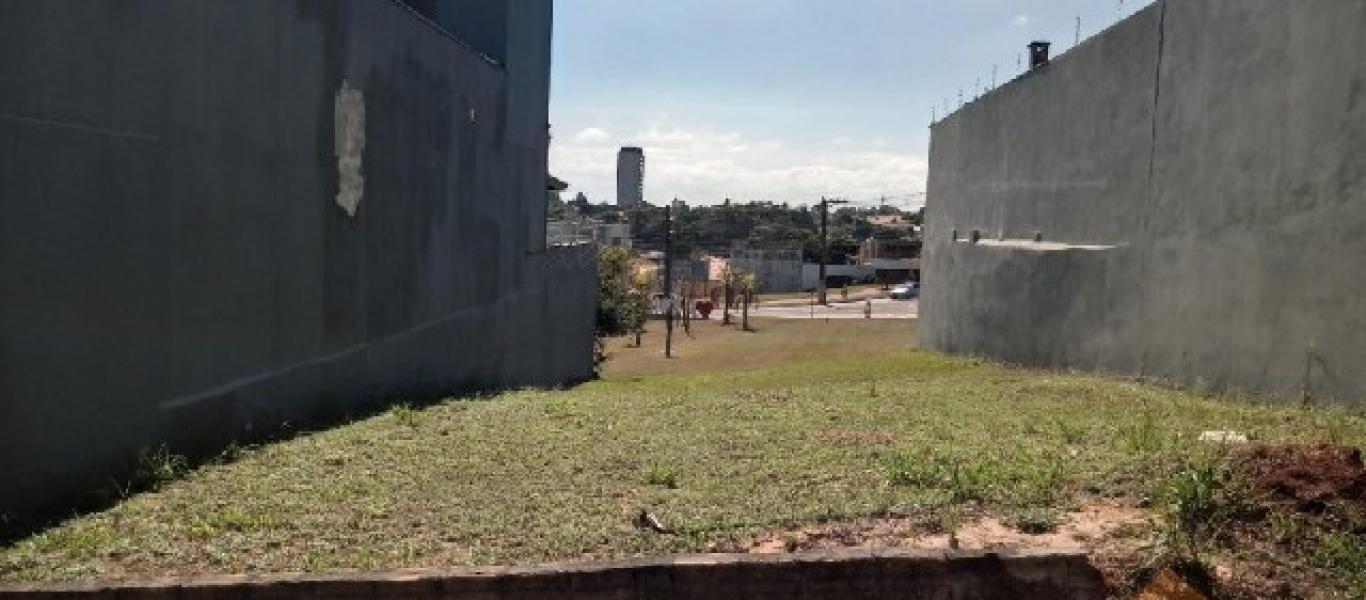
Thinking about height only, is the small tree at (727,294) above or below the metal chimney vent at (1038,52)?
below

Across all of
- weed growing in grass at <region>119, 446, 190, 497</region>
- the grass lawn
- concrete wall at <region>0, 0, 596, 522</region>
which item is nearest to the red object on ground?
concrete wall at <region>0, 0, 596, 522</region>

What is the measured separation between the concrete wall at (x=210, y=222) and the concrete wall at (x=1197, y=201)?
9450 mm

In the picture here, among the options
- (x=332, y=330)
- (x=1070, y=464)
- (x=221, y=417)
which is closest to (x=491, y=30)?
(x=332, y=330)

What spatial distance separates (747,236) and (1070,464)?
5275 inches

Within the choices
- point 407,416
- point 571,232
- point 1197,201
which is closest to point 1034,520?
point 407,416

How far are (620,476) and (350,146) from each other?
5731 mm

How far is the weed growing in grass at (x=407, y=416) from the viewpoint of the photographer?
35.7ft

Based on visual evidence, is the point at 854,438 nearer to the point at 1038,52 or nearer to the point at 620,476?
the point at 620,476

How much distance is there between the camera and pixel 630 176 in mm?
124938

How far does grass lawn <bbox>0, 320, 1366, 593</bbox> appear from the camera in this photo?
19.6 ft

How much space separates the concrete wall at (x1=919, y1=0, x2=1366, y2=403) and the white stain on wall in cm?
953

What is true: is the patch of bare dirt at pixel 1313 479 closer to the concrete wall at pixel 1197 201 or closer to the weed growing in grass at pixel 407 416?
the concrete wall at pixel 1197 201


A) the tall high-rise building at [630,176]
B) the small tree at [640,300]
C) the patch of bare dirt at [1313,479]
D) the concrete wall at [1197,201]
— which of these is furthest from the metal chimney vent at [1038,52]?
the tall high-rise building at [630,176]

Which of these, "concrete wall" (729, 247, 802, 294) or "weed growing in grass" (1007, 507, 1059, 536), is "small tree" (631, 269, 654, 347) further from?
"weed growing in grass" (1007, 507, 1059, 536)
